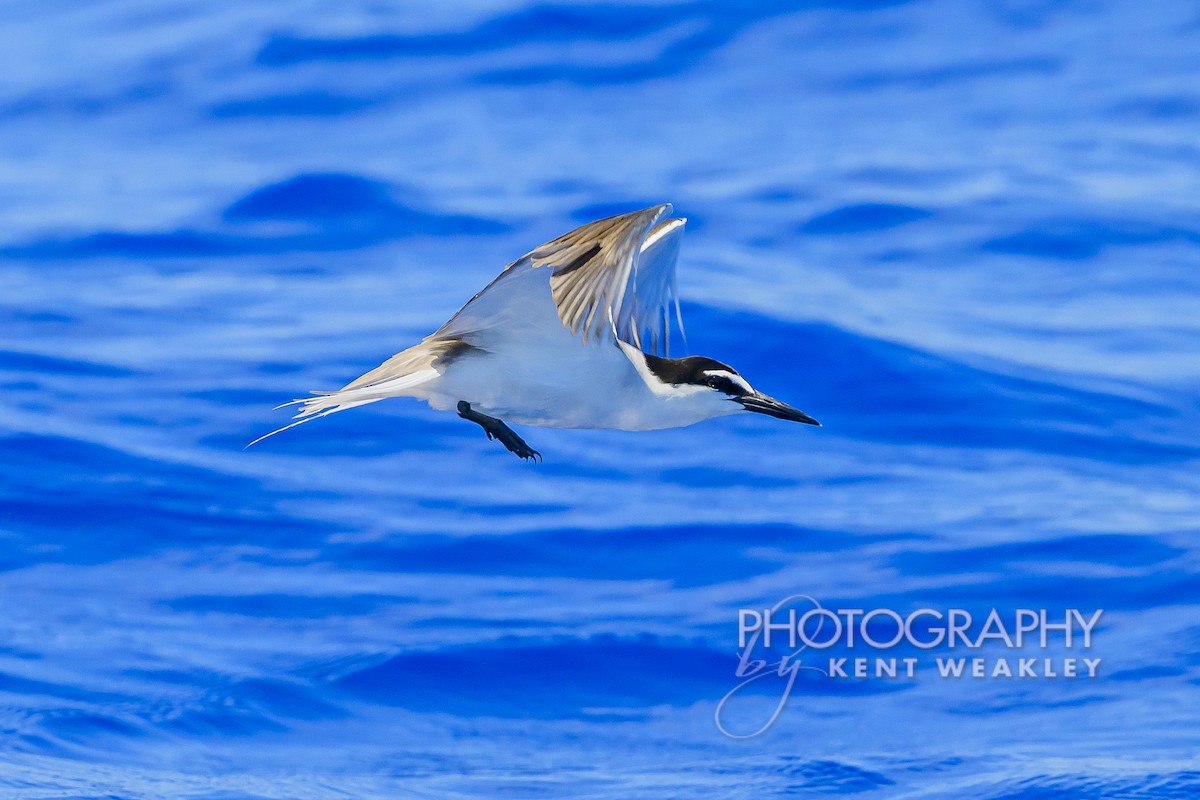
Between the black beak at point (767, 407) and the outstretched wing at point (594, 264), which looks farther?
the black beak at point (767, 407)

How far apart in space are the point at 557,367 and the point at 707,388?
78 centimetres

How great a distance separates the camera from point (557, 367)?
7598 millimetres

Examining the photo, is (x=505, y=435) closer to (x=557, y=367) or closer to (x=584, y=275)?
(x=557, y=367)

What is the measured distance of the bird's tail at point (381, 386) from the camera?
7297 mm

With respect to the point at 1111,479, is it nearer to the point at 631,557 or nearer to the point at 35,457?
the point at 631,557

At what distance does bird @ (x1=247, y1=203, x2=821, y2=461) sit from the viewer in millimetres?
6992

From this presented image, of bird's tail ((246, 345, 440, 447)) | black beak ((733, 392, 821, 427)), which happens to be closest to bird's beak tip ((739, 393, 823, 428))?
black beak ((733, 392, 821, 427))

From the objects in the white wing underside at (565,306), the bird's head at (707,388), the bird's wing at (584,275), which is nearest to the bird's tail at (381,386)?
the white wing underside at (565,306)

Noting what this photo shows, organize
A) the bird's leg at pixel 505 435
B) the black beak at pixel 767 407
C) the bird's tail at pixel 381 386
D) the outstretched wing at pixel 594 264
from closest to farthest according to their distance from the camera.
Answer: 1. the outstretched wing at pixel 594 264
2. the bird's tail at pixel 381 386
3. the bird's leg at pixel 505 435
4. the black beak at pixel 767 407

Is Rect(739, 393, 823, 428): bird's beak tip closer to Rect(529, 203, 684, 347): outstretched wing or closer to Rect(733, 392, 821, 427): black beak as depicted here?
Rect(733, 392, 821, 427): black beak

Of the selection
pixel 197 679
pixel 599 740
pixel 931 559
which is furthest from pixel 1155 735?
pixel 197 679

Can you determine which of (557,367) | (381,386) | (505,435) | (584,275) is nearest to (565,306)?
(584,275)

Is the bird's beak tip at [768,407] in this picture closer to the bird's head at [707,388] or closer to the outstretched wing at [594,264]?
the bird's head at [707,388]

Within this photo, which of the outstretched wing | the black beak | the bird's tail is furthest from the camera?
the black beak
